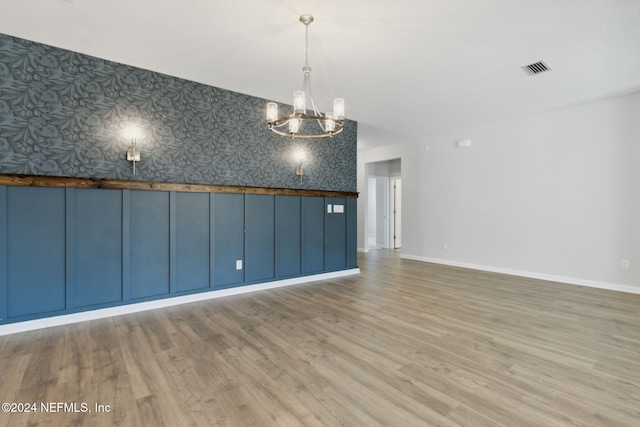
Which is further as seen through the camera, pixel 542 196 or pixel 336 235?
pixel 336 235

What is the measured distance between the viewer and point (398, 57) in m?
3.44

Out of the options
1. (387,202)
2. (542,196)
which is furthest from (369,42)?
(387,202)

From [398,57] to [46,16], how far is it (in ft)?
11.2

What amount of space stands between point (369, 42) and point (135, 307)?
13.1 feet

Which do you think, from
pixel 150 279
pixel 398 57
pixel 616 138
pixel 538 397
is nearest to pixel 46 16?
pixel 150 279

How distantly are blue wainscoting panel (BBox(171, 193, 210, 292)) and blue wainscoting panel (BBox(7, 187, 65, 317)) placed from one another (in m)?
1.15

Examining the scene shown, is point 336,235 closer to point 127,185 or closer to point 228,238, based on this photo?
point 228,238

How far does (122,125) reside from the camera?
3.61 metres

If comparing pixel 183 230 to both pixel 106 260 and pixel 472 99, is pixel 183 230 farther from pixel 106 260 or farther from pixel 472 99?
pixel 472 99

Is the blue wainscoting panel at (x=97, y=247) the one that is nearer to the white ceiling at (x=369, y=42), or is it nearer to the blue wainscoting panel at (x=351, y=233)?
the white ceiling at (x=369, y=42)

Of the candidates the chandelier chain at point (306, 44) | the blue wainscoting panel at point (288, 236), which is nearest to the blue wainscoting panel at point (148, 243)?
the blue wainscoting panel at point (288, 236)

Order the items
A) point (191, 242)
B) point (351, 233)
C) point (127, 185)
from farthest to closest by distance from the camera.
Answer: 1. point (351, 233)
2. point (191, 242)
3. point (127, 185)

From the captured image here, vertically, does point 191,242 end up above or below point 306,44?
below

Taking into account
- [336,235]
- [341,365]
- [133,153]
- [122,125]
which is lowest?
[341,365]
